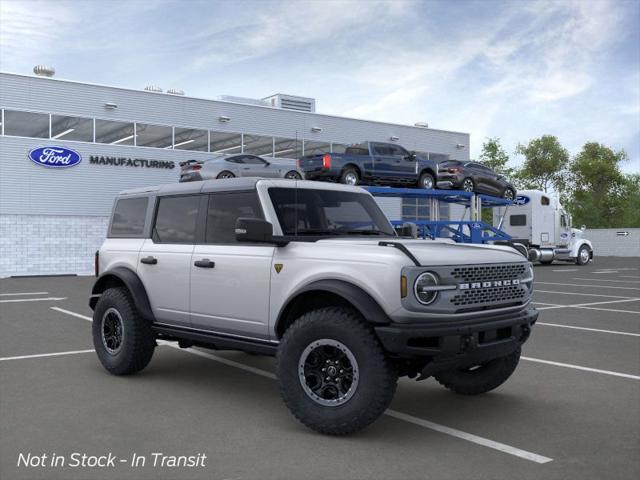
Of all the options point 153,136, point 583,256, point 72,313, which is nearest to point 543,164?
point 583,256

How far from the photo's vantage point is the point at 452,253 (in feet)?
16.5

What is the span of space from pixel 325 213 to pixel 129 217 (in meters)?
2.53

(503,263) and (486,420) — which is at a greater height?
(503,263)

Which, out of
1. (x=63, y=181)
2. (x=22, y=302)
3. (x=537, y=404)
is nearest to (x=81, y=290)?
(x=22, y=302)

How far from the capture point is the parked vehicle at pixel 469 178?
24.1 m

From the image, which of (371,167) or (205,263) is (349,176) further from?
(205,263)

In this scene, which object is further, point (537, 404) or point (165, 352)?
point (165, 352)

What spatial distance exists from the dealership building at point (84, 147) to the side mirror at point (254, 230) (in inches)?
796

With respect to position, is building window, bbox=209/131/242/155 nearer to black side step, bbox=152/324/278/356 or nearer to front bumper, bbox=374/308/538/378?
black side step, bbox=152/324/278/356

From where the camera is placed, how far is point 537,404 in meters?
5.84

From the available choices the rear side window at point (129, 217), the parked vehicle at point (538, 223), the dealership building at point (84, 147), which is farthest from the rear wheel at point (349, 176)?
the parked vehicle at point (538, 223)

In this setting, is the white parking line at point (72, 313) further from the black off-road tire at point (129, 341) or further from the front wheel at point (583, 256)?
the front wheel at point (583, 256)

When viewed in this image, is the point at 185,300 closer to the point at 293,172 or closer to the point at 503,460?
the point at 503,460

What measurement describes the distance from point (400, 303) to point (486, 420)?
1436 mm
